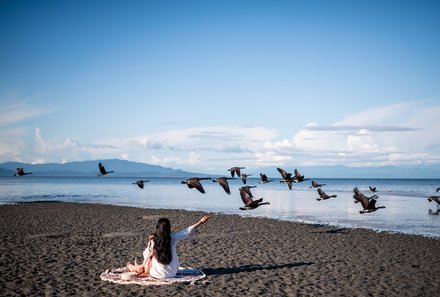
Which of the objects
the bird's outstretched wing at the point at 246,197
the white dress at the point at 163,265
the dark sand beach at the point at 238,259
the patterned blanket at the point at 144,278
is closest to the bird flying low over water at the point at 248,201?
the bird's outstretched wing at the point at 246,197

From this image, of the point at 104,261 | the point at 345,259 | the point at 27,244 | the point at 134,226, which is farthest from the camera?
the point at 134,226

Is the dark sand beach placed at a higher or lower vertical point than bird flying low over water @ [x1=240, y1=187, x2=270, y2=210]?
lower

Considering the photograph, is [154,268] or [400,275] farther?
[400,275]

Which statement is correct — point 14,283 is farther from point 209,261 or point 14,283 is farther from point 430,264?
point 430,264

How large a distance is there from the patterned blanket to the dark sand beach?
0.15 meters

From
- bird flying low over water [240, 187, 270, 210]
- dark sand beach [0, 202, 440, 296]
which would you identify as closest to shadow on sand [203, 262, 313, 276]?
dark sand beach [0, 202, 440, 296]

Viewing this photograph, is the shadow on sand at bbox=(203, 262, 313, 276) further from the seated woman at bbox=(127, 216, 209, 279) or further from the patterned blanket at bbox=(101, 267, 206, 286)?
the seated woman at bbox=(127, 216, 209, 279)

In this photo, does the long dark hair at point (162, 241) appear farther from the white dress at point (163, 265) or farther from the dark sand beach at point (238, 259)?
the dark sand beach at point (238, 259)

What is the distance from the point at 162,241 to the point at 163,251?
0.82 feet

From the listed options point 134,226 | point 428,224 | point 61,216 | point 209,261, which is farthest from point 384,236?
point 61,216

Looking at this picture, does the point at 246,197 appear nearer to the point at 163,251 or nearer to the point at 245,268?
the point at 245,268

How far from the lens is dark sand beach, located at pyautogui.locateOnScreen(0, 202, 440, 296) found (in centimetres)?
977

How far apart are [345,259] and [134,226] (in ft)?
41.4

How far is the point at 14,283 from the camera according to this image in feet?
32.5
